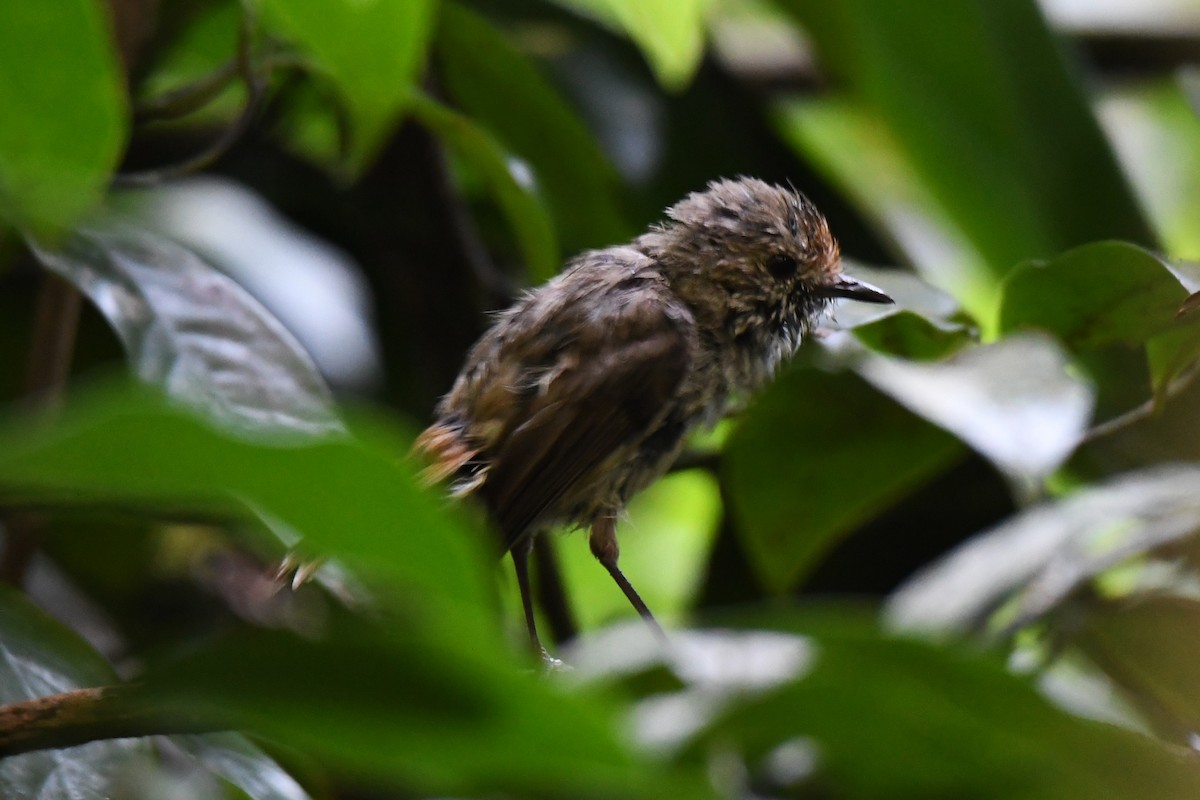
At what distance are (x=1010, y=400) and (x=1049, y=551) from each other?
0.19 m

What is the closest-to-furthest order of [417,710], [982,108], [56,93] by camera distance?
[417,710], [56,93], [982,108]

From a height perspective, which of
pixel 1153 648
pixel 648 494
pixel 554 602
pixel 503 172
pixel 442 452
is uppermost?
pixel 503 172

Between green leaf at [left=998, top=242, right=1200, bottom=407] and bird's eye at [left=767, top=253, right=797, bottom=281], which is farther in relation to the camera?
bird's eye at [left=767, top=253, right=797, bottom=281]

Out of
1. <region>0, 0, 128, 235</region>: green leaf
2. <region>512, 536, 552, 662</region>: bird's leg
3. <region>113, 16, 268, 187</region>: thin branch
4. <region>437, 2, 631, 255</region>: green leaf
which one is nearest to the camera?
<region>0, 0, 128, 235</region>: green leaf

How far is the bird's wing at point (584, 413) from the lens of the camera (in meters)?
2.07

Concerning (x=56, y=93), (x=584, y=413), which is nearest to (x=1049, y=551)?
(x=584, y=413)

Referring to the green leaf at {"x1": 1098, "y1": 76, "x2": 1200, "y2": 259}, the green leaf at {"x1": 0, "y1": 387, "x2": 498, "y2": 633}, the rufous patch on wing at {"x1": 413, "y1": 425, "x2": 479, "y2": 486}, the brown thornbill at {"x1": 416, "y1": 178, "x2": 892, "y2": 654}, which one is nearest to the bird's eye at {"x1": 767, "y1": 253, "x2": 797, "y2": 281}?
the brown thornbill at {"x1": 416, "y1": 178, "x2": 892, "y2": 654}

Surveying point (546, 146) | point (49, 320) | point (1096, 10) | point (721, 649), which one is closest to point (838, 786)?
point (721, 649)

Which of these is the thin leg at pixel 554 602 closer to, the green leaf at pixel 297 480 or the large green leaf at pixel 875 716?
the large green leaf at pixel 875 716

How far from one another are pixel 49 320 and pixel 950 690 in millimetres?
1828

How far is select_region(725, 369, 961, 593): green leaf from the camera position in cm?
188

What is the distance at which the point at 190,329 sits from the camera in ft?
5.81

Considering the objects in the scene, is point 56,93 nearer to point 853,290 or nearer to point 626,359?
point 626,359

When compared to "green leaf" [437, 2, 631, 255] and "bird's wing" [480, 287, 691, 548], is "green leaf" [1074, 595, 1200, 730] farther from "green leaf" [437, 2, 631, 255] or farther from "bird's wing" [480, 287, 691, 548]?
"green leaf" [437, 2, 631, 255]
